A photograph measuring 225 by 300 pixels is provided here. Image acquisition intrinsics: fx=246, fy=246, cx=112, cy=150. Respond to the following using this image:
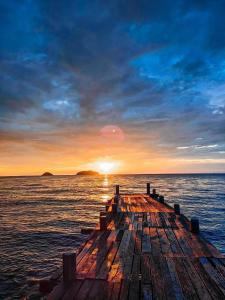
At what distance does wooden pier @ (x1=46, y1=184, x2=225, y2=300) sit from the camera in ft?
19.3

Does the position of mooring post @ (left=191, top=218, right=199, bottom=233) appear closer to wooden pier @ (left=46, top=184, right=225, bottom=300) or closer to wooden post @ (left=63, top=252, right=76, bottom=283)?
wooden pier @ (left=46, top=184, right=225, bottom=300)

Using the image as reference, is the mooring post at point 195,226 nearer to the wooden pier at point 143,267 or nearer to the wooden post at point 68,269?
the wooden pier at point 143,267

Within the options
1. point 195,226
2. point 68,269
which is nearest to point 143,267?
point 68,269

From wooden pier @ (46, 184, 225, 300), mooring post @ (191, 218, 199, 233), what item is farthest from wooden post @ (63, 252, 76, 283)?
mooring post @ (191, 218, 199, 233)

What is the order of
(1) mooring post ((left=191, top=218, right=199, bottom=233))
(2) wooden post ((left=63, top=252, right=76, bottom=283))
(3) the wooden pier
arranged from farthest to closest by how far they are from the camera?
(1) mooring post ((left=191, top=218, right=199, bottom=233)) → (2) wooden post ((left=63, top=252, right=76, bottom=283)) → (3) the wooden pier

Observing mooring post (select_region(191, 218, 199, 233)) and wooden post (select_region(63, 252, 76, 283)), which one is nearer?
wooden post (select_region(63, 252, 76, 283))

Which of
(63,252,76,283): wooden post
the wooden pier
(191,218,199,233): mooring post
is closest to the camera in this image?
the wooden pier

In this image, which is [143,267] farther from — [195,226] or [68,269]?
[195,226]

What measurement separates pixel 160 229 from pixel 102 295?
7.06 meters

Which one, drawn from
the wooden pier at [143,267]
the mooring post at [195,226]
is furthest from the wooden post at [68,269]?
→ the mooring post at [195,226]

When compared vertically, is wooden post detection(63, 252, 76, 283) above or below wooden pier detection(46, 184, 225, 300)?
above

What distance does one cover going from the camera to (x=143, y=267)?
738cm

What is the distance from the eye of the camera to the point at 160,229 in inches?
482

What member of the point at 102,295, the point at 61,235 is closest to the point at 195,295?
the point at 102,295
